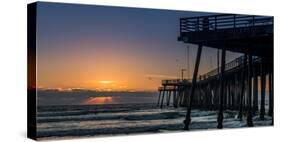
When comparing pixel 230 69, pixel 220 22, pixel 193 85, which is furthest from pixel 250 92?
pixel 220 22

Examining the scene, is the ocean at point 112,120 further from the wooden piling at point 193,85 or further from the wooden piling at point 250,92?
the wooden piling at point 250,92

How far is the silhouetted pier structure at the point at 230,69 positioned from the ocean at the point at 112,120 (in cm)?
13

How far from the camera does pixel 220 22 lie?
995cm

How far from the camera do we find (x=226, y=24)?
10.0 metres

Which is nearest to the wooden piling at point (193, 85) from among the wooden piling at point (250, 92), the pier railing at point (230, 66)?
the pier railing at point (230, 66)

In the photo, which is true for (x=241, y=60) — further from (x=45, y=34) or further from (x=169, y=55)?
(x=45, y=34)

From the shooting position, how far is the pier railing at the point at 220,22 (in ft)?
31.5

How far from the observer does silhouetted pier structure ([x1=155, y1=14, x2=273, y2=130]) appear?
31.8 ft

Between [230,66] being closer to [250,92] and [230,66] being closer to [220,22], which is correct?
[250,92]

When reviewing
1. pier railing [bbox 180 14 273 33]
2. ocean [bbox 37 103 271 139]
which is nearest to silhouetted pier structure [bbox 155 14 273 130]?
pier railing [bbox 180 14 273 33]

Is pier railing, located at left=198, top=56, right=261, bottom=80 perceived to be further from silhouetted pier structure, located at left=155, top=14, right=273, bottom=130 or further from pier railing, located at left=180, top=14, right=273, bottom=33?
pier railing, located at left=180, top=14, right=273, bottom=33

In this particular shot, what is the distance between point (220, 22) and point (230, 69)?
2.52 ft

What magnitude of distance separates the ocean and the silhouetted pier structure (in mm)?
131

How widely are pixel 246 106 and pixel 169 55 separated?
167 cm
